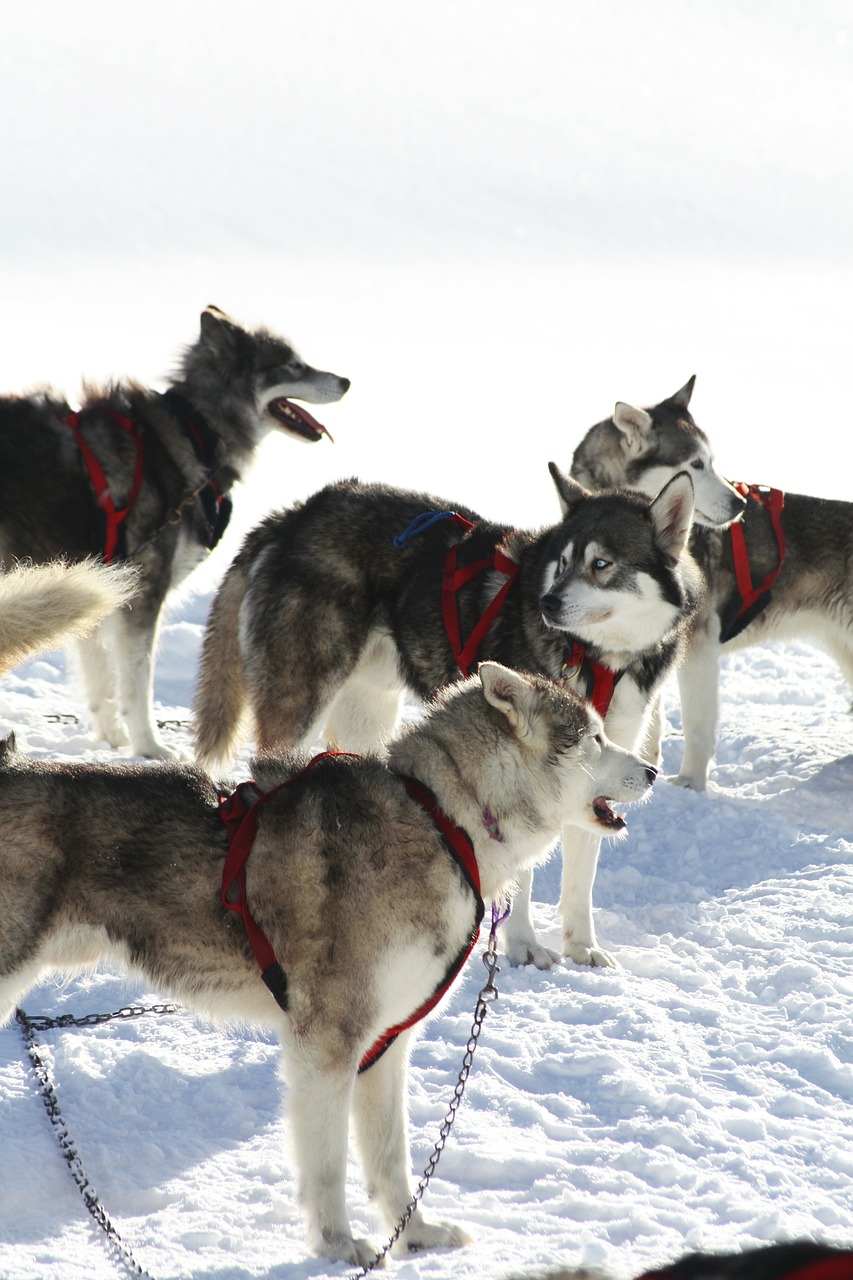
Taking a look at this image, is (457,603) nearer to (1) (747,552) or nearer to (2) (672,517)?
(2) (672,517)

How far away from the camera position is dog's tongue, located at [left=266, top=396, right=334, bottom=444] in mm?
7652

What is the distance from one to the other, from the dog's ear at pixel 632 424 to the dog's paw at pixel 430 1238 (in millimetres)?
4495

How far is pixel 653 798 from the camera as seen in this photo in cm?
721

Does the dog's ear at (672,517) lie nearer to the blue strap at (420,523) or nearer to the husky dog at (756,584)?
the blue strap at (420,523)

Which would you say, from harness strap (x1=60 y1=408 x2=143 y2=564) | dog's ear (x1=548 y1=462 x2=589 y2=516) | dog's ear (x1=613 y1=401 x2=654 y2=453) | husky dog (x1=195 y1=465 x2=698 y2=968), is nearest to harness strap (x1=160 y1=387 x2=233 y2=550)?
harness strap (x1=60 y1=408 x2=143 y2=564)

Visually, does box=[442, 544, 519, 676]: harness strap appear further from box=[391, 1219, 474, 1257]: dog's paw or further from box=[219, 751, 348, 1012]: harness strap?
box=[391, 1219, 474, 1257]: dog's paw

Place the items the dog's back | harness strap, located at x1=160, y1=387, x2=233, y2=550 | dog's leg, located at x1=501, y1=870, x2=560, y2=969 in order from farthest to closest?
1. harness strap, located at x1=160, y1=387, x2=233, y2=550
2. the dog's back
3. dog's leg, located at x1=501, y1=870, x2=560, y2=969

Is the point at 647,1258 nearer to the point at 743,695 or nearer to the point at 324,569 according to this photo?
the point at 324,569

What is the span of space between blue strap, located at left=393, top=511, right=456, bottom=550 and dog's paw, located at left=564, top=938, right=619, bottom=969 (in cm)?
181

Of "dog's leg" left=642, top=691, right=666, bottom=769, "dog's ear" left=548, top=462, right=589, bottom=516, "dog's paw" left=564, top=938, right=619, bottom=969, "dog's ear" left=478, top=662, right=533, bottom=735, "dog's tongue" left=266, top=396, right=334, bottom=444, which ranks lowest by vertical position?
"dog's paw" left=564, top=938, right=619, bottom=969

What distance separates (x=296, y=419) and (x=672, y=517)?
11.4 ft

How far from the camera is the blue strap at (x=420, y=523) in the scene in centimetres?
540

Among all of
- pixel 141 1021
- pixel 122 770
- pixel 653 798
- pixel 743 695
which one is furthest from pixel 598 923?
pixel 743 695

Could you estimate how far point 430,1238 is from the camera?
3.12 m
